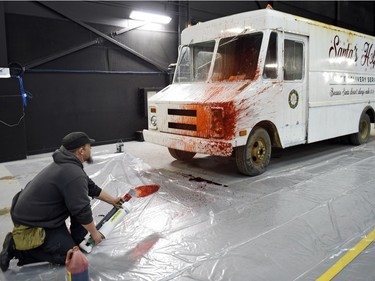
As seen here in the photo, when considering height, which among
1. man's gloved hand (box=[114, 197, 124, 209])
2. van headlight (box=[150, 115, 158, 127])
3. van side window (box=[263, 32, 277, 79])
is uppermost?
van side window (box=[263, 32, 277, 79])

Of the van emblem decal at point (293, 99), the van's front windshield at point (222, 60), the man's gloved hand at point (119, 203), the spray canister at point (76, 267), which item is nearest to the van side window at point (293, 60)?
the van emblem decal at point (293, 99)

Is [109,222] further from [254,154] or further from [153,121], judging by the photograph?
[153,121]

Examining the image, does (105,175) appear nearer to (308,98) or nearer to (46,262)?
(46,262)

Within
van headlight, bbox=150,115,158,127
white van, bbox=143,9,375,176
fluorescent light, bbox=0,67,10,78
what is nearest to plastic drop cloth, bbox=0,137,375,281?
white van, bbox=143,9,375,176

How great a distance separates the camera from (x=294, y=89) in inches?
259

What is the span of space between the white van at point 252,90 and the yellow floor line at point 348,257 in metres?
2.34

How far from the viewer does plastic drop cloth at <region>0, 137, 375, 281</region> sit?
3125 millimetres

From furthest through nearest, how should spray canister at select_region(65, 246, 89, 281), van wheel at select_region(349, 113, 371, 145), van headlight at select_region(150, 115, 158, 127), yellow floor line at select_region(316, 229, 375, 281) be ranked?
van wheel at select_region(349, 113, 371, 145) < van headlight at select_region(150, 115, 158, 127) < yellow floor line at select_region(316, 229, 375, 281) < spray canister at select_region(65, 246, 89, 281)

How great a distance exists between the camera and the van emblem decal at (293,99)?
648 cm

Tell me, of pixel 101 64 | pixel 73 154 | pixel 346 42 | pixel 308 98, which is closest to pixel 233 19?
pixel 308 98

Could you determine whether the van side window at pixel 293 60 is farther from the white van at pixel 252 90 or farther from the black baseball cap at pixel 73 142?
the black baseball cap at pixel 73 142

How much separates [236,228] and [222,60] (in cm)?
356

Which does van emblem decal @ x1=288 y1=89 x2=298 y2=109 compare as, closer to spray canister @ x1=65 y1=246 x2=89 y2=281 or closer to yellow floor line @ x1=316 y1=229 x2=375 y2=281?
yellow floor line @ x1=316 y1=229 x2=375 y2=281

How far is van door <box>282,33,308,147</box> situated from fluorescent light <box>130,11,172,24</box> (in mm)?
5412
